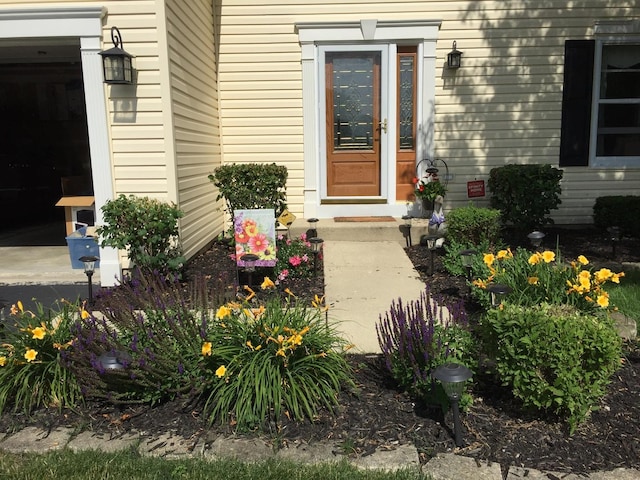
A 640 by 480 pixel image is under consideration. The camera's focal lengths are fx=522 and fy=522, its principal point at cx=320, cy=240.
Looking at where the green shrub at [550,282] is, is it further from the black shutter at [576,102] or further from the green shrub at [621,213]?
the black shutter at [576,102]

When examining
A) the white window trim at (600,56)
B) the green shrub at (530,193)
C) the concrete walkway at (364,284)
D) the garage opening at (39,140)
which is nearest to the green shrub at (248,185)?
the concrete walkway at (364,284)

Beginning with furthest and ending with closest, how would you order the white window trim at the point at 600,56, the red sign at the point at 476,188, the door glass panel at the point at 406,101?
the red sign at the point at 476,188 → the door glass panel at the point at 406,101 → the white window trim at the point at 600,56

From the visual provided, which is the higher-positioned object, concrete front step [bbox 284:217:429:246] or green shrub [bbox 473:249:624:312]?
green shrub [bbox 473:249:624:312]

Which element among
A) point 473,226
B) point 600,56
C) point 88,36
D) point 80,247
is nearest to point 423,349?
point 473,226

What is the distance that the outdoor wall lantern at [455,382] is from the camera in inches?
93.6

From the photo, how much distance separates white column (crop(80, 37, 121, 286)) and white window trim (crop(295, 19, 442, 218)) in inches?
122

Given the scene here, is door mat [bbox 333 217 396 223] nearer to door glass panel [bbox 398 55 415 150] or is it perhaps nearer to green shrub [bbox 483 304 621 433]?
door glass panel [bbox 398 55 415 150]

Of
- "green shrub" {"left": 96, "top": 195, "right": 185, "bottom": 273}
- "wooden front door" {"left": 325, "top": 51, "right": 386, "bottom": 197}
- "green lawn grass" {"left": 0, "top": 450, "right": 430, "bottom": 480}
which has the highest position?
"wooden front door" {"left": 325, "top": 51, "right": 386, "bottom": 197}

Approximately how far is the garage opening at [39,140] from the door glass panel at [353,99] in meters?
4.94

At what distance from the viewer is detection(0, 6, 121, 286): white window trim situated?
493cm

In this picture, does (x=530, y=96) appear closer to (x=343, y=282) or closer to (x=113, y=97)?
(x=343, y=282)

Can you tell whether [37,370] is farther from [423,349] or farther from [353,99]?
[353,99]

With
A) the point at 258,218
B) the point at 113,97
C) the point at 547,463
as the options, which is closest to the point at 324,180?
the point at 258,218

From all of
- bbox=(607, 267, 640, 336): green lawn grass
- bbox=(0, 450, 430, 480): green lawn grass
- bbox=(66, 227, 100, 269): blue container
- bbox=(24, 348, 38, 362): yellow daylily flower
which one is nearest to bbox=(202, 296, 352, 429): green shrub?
bbox=(0, 450, 430, 480): green lawn grass
